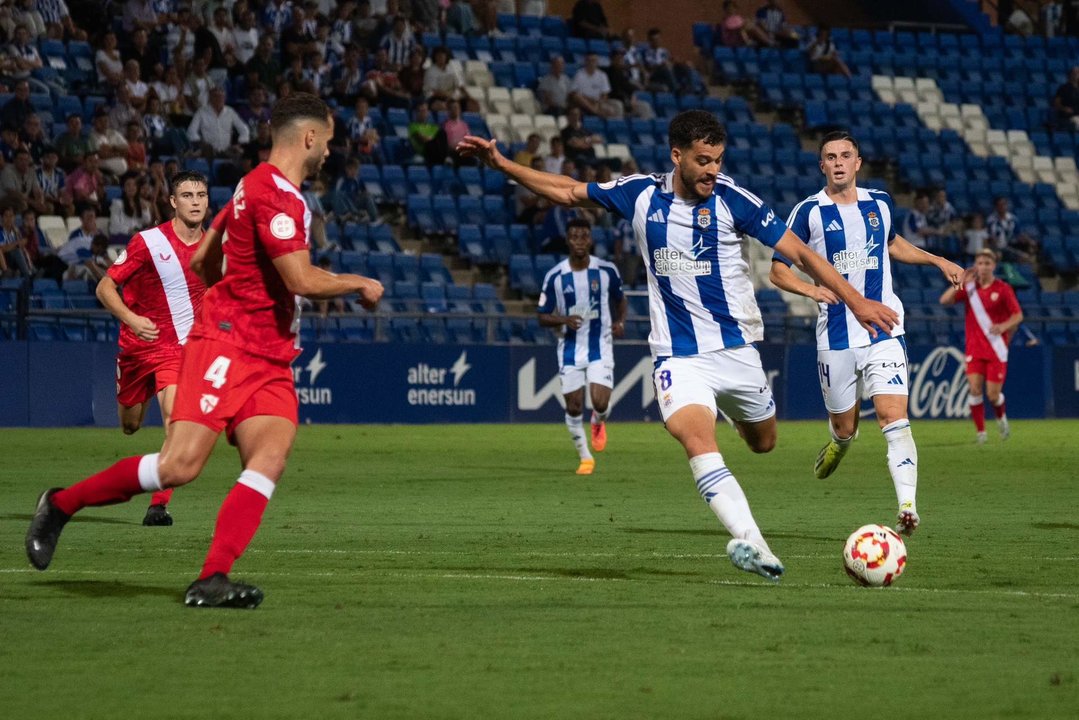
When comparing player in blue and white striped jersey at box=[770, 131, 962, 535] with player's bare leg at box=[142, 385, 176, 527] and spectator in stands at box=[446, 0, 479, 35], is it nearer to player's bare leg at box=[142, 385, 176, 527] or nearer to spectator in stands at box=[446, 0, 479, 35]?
player's bare leg at box=[142, 385, 176, 527]

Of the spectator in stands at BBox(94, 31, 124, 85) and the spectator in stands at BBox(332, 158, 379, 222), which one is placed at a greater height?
the spectator in stands at BBox(94, 31, 124, 85)

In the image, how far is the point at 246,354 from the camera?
7324mm

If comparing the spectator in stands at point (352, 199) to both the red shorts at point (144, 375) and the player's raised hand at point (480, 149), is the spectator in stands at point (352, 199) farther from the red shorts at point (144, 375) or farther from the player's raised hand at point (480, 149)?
the player's raised hand at point (480, 149)

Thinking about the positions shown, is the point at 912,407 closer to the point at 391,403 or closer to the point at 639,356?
the point at 639,356

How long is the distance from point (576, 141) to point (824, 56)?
859 centimetres

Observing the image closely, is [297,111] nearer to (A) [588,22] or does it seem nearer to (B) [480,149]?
(B) [480,149]

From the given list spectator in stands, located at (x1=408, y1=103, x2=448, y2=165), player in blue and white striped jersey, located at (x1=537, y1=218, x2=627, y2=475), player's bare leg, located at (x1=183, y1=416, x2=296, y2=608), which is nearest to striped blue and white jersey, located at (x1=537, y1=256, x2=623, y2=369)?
player in blue and white striped jersey, located at (x1=537, y1=218, x2=627, y2=475)

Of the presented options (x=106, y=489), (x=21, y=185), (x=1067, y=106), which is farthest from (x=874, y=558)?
(x=1067, y=106)

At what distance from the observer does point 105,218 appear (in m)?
22.9

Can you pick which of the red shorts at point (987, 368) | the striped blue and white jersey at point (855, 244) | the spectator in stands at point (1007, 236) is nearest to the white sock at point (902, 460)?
the striped blue and white jersey at point (855, 244)

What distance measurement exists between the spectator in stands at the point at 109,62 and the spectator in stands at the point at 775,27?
14.5m

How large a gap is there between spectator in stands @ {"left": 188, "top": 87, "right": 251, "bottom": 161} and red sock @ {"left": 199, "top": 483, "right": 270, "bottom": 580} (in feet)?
57.7

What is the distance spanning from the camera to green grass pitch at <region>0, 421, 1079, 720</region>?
5375 millimetres

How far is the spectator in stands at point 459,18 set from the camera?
3020cm
